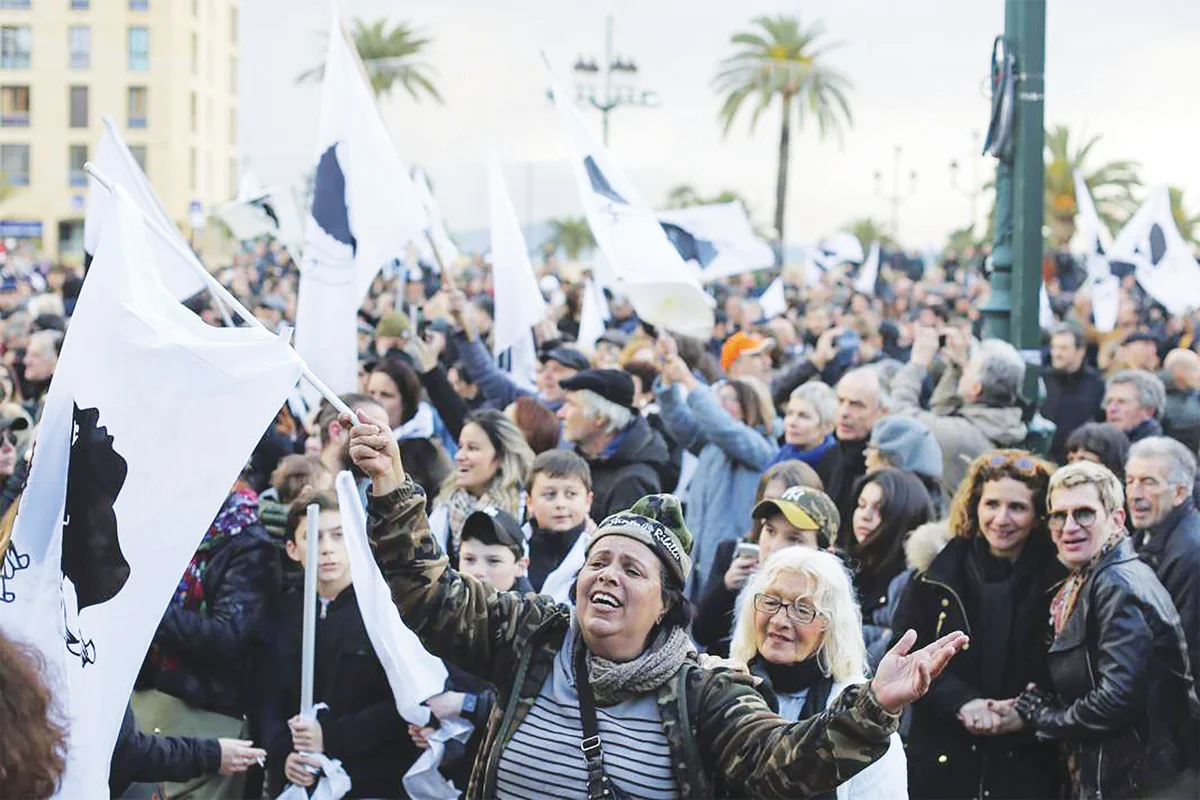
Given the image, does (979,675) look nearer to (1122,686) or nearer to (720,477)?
(1122,686)

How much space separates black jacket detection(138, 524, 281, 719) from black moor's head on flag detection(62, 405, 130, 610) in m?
2.09

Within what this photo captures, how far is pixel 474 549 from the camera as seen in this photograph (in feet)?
17.8

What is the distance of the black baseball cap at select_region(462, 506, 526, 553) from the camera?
17.8 feet

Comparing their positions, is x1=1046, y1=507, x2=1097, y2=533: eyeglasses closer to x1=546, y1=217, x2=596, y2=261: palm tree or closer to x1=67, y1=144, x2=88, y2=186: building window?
x1=67, y1=144, x2=88, y2=186: building window

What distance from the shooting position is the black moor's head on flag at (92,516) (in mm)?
3488

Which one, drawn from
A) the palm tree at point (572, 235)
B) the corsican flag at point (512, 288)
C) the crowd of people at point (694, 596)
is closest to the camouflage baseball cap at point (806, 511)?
the crowd of people at point (694, 596)

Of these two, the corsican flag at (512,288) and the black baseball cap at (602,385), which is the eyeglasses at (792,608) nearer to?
the black baseball cap at (602,385)

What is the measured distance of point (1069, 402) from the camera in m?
10.9

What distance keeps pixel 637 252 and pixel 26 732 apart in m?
6.82

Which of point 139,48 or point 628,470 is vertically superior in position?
point 139,48

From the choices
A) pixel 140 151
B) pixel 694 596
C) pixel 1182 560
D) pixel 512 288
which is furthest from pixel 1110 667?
pixel 140 151

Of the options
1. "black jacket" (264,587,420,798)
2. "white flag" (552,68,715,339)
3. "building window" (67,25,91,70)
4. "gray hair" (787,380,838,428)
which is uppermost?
"building window" (67,25,91,70)

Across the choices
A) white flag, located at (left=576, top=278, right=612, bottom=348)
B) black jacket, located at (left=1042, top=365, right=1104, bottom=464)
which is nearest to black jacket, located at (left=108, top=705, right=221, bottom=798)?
black jacket, located at (left=1042, top=365, right=1104, bottom=464)

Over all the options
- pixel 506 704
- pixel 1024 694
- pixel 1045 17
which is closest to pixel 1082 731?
pixel 1024 694
